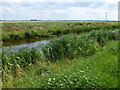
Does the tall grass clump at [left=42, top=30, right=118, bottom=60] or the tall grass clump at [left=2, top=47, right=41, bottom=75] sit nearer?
the tall grass clump at [left=2, top=47, right=41, bottom=75]

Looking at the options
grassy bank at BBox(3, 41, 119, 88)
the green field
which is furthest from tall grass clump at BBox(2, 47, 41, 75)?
grassy bank at BBox(3, 41, 119, 88)

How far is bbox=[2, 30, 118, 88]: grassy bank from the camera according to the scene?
421 centimetres

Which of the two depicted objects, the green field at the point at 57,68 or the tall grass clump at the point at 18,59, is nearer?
the green field at the point at 57,68

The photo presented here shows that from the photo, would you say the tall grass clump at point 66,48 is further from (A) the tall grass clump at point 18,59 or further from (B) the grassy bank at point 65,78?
(B) the grassy bank at point 65,78

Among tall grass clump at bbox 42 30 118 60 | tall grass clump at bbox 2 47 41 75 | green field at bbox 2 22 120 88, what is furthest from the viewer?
tall grass clump at bbox 42 30 118 60

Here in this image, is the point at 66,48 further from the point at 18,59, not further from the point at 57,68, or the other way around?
→ the point at 18,59

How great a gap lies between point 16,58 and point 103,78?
10.6 ft

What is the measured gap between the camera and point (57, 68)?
575 centimetres

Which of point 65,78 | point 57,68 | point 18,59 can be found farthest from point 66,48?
point 65,78

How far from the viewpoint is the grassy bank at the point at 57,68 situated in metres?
4.21

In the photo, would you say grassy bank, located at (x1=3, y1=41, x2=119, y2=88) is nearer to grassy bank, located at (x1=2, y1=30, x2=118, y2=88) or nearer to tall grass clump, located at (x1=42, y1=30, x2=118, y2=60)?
grassy bank, located at (x1=2, y1=30, x2=118, y2=88)

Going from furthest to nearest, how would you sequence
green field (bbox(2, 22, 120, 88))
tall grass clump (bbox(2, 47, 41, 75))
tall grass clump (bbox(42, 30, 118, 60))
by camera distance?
1. tall grass clump (bbox(42, 30, 118, 60))
2. tall grass clump (bbox(2, 47, 41, 75))
3. green field (bbox(2, 22, 120, 88))

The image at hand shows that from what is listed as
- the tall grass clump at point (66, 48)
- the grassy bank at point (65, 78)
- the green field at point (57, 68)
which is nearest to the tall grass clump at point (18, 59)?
the green field at point (57, 68)

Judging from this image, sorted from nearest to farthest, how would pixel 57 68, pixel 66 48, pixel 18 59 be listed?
pixel 18 59 → pixel 57 68 → pixel 66 48
